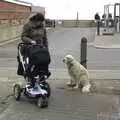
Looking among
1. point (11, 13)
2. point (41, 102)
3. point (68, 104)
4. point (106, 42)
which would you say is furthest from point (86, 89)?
point (11, 13)

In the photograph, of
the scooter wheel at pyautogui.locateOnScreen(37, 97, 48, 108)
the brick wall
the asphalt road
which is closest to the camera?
A: the scooter wheel at pyautogui.locateOnScreen(37, 97, 48, 108)

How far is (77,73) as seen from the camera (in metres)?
9.94

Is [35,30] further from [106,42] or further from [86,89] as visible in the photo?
[106,42]

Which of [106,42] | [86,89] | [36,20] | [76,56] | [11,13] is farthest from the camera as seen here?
[11,13]

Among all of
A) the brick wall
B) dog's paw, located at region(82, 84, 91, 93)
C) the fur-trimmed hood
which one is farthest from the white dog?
the brick wall

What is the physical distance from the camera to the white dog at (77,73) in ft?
32.3

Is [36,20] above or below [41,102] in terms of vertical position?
above

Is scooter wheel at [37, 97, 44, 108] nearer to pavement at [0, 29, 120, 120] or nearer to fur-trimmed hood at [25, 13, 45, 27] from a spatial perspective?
pavement at [0, 29, 120, 120]

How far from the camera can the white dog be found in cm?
984

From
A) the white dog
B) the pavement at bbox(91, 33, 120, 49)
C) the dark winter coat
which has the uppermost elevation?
the dark winter coat

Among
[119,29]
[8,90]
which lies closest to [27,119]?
[8,90]

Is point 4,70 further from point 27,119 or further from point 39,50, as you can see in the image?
point 27,119

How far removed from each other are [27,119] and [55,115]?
1.87 feet

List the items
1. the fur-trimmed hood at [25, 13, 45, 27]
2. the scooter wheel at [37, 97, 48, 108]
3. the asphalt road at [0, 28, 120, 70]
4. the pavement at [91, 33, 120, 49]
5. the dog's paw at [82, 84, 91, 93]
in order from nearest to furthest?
the scooter wheel at [37, 97, 48, 108]
the fur-trimmed hood at [25, 13, 45, 27]
the dog's paw at [82, 84, 91, 93]
the asphalt road at [0, 28, 120, 70]
the pavement at [91, 33, 120, 49]
